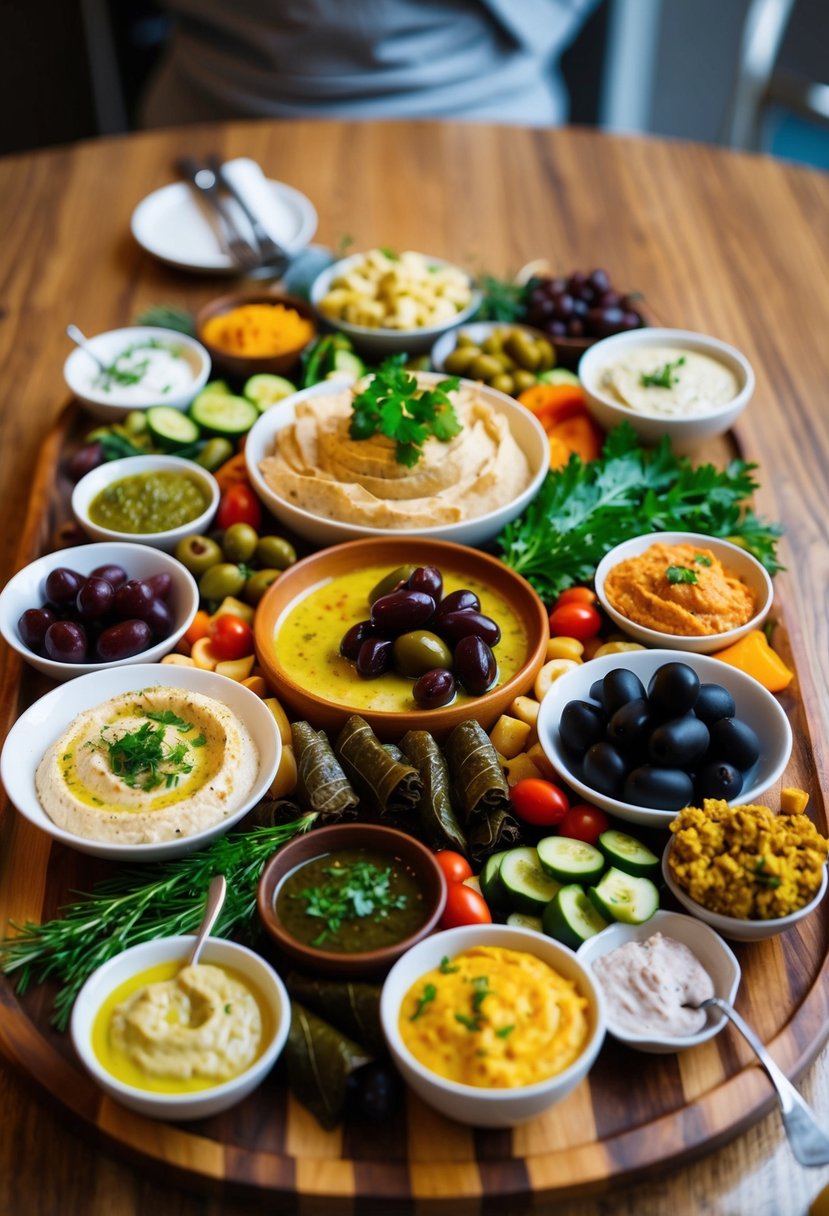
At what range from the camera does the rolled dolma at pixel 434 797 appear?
262 cm

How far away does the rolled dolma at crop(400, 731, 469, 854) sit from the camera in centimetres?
262

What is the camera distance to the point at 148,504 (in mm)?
3578

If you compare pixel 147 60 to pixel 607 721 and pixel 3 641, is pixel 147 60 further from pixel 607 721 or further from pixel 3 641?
pixel 607 721

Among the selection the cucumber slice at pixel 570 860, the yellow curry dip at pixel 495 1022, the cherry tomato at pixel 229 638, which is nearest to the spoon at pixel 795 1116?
the yellow curry dip at pixel 495 1022

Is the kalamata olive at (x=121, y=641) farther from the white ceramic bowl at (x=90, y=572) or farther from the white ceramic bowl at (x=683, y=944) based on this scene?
the white ceramic bowl at (x=683, y=944)

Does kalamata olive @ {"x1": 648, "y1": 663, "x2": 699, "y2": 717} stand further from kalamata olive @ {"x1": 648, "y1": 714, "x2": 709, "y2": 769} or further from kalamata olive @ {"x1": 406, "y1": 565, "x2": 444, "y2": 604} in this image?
kalamata olive @ {"x1": 406, "y1": 565, "x2": 444, "y2": 604}

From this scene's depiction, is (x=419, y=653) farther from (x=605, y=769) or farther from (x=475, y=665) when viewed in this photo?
(x=605, y=769)

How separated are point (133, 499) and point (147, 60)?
5867mm

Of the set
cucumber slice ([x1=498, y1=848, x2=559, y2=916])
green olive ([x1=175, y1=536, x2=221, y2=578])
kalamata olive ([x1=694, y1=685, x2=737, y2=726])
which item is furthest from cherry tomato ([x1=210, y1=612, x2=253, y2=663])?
kalamata olive ([x1=694, y1=685, x2=737, y2=726])

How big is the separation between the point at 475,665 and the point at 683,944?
34.6 inches

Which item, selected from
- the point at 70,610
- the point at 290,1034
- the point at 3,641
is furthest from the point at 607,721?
the point at 3,641

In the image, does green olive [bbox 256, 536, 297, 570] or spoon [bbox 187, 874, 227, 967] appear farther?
green olive [bbox 256, 536, 297, 570]

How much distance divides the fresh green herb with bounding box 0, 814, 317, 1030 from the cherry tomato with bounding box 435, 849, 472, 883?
0.31 metres

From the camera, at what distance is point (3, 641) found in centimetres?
324
